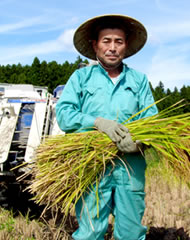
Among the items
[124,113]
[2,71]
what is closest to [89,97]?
[124,113]

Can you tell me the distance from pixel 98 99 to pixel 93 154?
43 cm

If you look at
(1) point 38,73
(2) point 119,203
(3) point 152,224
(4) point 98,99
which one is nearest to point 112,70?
(4) point 98,99

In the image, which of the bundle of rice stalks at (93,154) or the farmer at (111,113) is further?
the farmer at (111,113)

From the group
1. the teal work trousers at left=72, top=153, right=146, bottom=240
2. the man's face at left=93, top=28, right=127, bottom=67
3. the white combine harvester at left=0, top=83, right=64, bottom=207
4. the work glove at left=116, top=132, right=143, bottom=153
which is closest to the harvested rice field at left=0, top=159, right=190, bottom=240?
the white combine harvester at left=0, top=83, right=64, bottom=207

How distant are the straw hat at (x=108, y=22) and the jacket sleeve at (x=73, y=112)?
0.34 m

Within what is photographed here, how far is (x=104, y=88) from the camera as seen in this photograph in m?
2.28

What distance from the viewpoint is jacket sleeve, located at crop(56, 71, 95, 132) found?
214cm

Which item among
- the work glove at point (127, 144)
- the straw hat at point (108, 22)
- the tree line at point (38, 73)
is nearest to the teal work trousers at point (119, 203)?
the work glove at point (127, 144)

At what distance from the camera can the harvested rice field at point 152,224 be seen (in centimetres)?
320

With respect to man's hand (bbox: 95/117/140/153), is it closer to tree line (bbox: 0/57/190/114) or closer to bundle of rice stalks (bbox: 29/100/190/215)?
bundle of rice stalks (bbox: 29/100/190/215)

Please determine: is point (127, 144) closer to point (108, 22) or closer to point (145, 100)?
point (145, 100)

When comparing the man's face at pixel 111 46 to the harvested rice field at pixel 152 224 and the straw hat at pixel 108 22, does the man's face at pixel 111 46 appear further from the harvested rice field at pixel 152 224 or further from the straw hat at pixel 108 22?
the harvested rice field at pixel 152 224

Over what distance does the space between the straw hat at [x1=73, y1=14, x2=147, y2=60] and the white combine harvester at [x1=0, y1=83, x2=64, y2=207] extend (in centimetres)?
163

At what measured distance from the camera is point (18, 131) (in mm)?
4191
